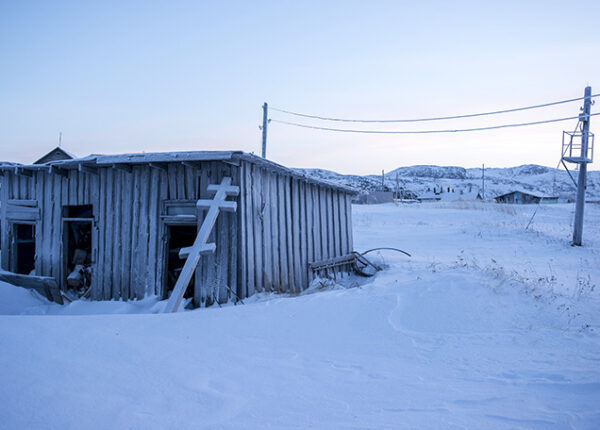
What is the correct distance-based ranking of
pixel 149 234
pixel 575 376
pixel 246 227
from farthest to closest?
pixel 149 234 → pixel 246 227 → pixel 575 376

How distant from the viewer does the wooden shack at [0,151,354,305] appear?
285 inches

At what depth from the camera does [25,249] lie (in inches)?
425

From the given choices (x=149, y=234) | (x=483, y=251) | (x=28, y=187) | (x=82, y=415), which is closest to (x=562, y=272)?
(x=483, y=251)

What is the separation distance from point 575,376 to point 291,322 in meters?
3.17

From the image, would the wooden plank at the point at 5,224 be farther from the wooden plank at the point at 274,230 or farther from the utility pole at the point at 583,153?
the utility pole at the point at 583,153

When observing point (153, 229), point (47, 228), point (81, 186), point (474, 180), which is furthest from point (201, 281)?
point (474, 180)

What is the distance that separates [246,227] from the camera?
7.33 m

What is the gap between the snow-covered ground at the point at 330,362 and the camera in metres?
2.92

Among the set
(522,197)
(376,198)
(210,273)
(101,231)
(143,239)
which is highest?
(522,197)

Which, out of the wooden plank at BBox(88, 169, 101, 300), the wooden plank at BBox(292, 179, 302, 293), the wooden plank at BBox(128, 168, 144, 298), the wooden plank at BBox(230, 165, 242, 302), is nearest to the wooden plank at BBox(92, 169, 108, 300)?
the wooden plank at BBox(88, 169, 101, 300)

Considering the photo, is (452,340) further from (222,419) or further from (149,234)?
(149,234)

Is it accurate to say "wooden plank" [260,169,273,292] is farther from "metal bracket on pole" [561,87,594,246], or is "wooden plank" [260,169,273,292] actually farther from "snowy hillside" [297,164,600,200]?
"snowy hillside" [297,164,600,200]

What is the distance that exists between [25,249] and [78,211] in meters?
2.73

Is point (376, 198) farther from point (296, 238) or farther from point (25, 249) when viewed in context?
point (25, 249)
